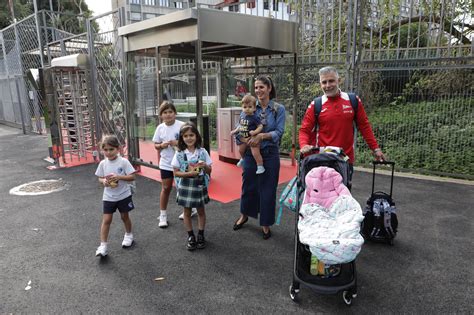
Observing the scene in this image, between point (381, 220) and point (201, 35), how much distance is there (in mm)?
3554

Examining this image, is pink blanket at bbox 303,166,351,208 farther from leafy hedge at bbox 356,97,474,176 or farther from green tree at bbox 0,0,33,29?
green tree at bbox 0,0,33,29

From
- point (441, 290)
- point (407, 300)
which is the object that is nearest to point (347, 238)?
point (407, 300)

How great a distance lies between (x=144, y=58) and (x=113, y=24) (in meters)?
0.89

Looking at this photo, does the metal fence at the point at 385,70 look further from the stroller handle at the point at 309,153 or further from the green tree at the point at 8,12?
the green tree at the point at 8,12

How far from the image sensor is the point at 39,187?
666cm

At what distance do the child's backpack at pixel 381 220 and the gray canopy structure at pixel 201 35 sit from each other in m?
2.96

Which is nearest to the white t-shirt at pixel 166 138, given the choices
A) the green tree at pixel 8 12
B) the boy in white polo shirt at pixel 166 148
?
the boy in white polo shirt at pixel 166 148

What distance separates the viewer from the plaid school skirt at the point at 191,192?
150 inches

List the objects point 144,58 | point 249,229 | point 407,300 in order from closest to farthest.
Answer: point 407,300
point 249,229
point 144,58

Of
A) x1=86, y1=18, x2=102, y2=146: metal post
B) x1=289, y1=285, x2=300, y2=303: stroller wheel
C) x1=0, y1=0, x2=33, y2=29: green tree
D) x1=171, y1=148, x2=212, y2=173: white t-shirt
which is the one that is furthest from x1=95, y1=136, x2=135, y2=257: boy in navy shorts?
x1=0, y1=0, x2=33, y2=29: green tree

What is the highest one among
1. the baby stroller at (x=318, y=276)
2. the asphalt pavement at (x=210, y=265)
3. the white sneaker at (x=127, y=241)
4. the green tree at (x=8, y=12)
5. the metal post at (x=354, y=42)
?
the green tree at (x=8, y=12)

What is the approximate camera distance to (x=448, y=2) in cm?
636

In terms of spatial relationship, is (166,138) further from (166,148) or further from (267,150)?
(267,150)

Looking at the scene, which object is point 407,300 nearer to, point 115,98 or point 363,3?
point 363,3
